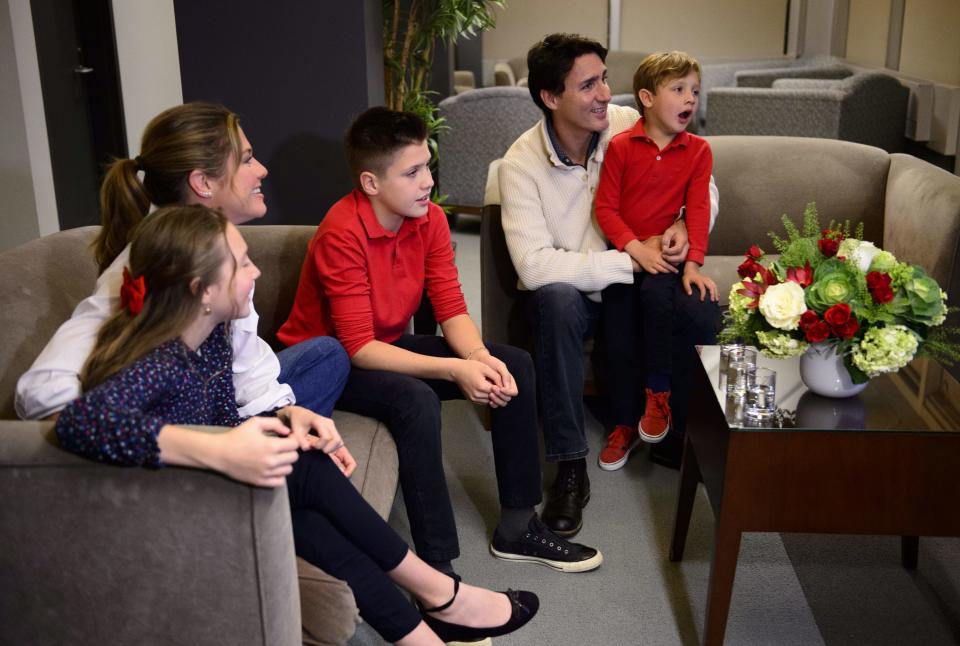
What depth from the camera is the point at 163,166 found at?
6.42 feet

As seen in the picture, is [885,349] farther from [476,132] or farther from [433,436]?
[476,132]

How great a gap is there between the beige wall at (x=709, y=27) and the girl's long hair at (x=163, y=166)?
8541mm

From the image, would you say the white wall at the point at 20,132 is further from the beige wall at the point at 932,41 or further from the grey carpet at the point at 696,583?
the beige wall at the point at 932,41

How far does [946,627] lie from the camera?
2.18 meters

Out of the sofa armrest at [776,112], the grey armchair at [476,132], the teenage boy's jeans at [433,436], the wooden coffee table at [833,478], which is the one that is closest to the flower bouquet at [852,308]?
the wooden coffee table at [833,478]

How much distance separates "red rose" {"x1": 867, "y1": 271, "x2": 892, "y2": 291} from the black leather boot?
1.01m

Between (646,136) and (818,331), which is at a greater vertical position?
(646,136)

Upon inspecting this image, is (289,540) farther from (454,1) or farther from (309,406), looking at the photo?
(454,1)

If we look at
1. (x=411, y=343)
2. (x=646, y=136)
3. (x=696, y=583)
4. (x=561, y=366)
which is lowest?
Result: (x=696, y=583)

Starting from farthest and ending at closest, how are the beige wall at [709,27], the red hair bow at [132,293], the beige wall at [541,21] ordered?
1. the beige wall at [541,21]
2. the beige wall at [709,27]
3. the red hair bow at [132,293]

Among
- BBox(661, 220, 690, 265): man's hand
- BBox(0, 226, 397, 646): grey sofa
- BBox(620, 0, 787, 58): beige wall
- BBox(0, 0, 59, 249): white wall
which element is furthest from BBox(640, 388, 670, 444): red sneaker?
BBox(620, 0, 787, 58): beige wall

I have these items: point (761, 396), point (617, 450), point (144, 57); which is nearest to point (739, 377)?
point (761, 396)

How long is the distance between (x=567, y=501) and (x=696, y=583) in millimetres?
424

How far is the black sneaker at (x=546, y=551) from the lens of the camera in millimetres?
2416
